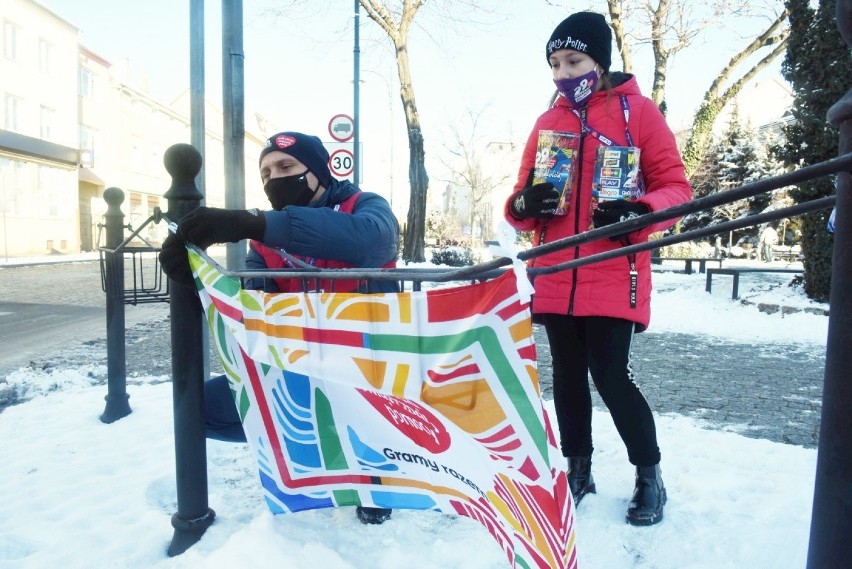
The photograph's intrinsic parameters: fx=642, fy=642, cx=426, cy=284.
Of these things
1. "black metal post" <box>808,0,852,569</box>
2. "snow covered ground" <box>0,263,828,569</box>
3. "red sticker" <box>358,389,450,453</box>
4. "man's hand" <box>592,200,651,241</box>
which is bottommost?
"snow covered ground" <box>0,263,828,569</box>

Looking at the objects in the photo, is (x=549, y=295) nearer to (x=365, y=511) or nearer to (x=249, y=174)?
(x=365, y=511)

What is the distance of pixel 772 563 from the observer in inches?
82.5

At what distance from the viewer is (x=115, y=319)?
3.83m

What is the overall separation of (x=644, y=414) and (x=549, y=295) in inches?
22.3

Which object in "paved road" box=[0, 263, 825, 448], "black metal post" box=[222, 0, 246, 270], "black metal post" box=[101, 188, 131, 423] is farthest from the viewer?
"paved road" box=[0, 263, 825, 448]

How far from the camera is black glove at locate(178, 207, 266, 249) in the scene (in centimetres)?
185

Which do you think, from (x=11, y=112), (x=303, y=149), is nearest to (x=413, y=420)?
(x=303, y=149)

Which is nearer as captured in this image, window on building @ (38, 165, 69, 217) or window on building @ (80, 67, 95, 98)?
window on building @ (38, 165, 69, 217)

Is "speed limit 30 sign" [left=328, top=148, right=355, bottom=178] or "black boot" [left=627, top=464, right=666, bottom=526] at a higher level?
"speed limit 30 sign" [left=328, top=148, right=355, bottom=178]

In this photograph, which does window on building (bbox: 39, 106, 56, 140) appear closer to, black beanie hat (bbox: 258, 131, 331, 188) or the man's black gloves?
black beanie hat (bbox: 258, 131, 331, 188)

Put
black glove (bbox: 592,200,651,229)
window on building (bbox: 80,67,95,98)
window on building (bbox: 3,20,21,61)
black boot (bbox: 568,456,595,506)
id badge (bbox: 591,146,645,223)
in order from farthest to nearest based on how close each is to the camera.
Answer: window on building (bbox: 80,67,95,98) → window on building (bbox: 3,20,21,61) → black boot (bbox: 568,456,595,506) → id badge (bbox: 591,146,645,223) → black glove (bbox: 592,200,651,229)

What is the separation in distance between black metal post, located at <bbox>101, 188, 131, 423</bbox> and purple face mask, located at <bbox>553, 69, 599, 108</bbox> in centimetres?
270

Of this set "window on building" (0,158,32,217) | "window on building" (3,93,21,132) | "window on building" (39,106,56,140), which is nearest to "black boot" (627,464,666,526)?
"window on building" (0,158,32,217)

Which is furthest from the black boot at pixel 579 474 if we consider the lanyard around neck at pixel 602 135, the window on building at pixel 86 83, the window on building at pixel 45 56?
the window on building at pixel 86 83
